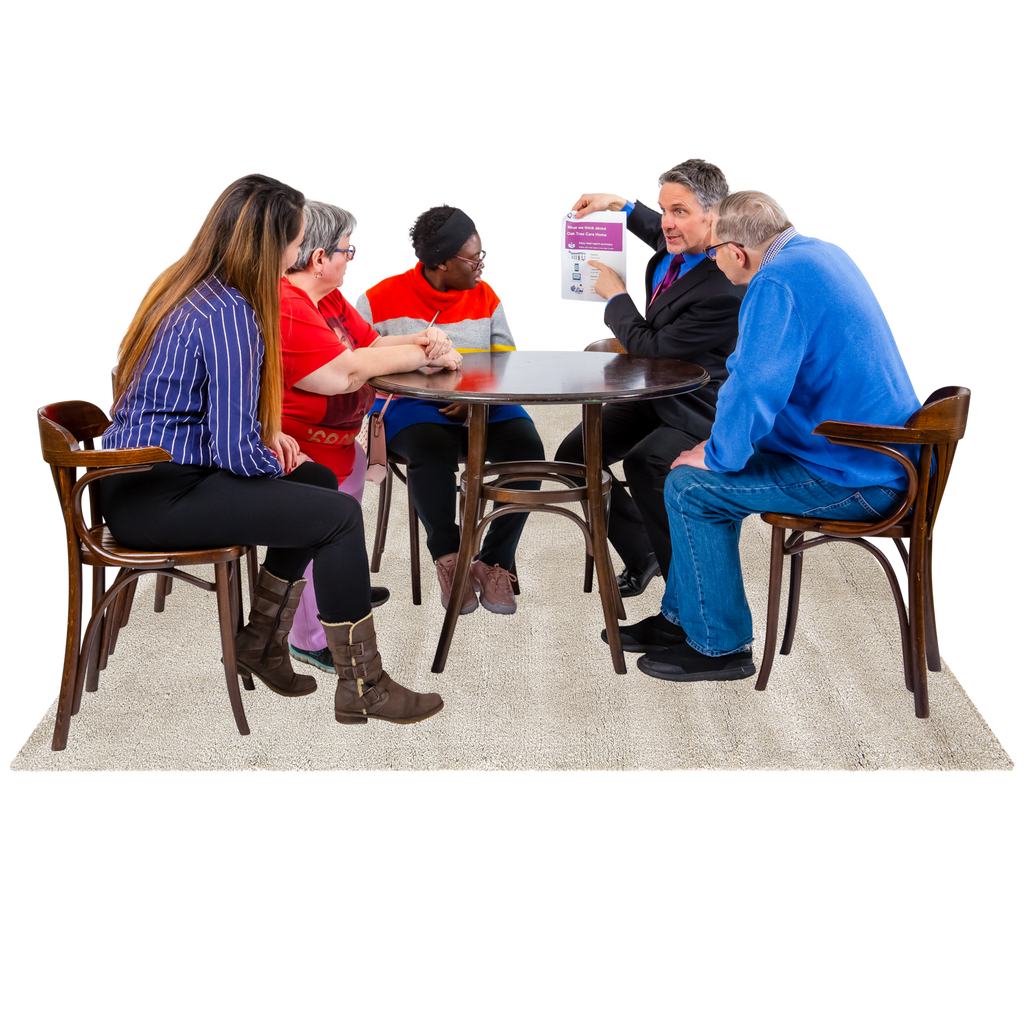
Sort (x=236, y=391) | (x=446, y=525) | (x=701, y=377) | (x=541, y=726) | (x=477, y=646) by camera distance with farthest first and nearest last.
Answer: (x=446, y=525), (x=477, y=646), (x=701, y=377), (x=541, y=726), (x=236, y=391)

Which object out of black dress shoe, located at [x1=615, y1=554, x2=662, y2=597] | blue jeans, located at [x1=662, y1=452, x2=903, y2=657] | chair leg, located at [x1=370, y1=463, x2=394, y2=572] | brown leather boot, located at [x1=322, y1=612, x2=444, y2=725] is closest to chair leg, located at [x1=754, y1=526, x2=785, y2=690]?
blue jeans, located at [x1=662, y1=452, x2=903, y2=657]

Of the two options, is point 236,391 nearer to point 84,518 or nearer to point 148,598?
point 84,518

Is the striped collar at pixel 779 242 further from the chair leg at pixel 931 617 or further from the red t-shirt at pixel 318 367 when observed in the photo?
the red t-shirt at pixel 318 367

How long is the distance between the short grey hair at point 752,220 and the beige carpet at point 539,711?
136 centimetres

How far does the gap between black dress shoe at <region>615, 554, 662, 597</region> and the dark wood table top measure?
85cm

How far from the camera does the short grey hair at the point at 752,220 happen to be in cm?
336

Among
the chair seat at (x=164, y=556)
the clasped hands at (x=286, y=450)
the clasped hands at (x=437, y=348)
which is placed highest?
the clasped hands at (x=437, y=348)

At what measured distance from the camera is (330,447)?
12.2ft

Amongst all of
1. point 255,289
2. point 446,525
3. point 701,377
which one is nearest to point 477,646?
point 446,525

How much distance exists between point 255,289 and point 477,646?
1.49 meters

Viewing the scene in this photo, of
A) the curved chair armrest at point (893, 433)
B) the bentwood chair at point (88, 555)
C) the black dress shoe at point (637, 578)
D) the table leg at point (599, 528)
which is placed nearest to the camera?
the bentwood chair at point (88, 555)

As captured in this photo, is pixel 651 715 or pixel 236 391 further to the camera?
pixel 651 715

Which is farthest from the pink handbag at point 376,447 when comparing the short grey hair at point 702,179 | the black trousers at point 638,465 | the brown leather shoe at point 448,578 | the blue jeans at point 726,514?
the short grey hair at point 702,179

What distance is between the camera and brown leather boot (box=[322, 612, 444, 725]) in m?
3.30
